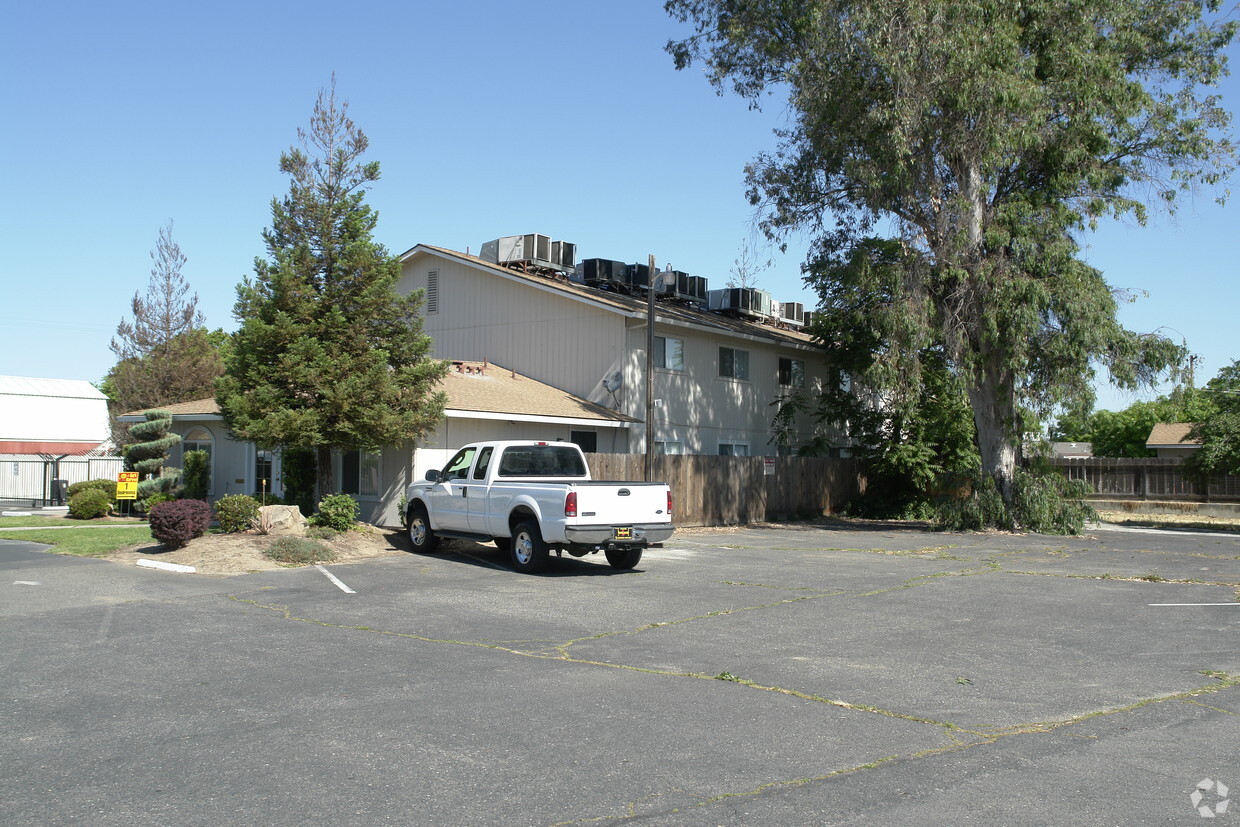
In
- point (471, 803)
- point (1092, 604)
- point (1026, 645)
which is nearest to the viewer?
point (471, 803)

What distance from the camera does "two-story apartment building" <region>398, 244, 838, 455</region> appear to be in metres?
27.4

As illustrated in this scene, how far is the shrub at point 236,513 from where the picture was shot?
1823cm

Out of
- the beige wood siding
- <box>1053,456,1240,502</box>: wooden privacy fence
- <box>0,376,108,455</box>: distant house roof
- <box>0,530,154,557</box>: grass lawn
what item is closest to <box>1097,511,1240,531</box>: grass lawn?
<box>1053,456,1240,502</box>: wooden privacy fence

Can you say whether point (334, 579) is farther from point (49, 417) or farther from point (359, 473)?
point (49, 417)

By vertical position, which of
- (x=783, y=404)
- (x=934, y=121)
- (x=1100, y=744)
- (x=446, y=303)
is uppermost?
(x=934, y=121)

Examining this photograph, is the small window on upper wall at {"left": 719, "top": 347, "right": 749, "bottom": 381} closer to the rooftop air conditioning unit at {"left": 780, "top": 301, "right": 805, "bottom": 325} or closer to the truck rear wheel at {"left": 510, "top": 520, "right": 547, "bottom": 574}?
the rooftop air conditioning unit at {"left": 780, "top": 301, "right": 805, "bottom": 325}

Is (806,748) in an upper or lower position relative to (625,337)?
lower

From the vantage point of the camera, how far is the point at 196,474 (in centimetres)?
2655

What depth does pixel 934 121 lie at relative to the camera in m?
23.4

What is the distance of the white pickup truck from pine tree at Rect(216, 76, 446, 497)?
223 centimetres

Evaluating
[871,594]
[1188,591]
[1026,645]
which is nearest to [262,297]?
[871,594]

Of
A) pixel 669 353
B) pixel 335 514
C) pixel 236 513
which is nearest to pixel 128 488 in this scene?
pixel 236 513

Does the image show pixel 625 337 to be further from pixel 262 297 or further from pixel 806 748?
pixel 806 748

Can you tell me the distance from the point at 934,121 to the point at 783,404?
1161cm
